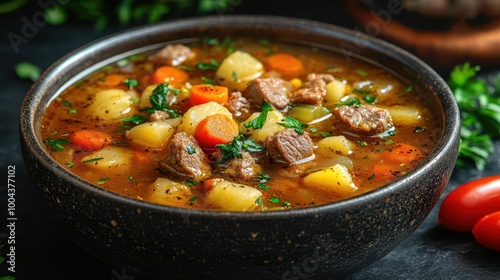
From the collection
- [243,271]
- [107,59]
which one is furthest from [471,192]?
[107,59]

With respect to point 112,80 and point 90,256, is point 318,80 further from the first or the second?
point 90,256

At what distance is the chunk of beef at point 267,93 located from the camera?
4297 millimetres

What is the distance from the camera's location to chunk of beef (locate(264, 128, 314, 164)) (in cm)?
378

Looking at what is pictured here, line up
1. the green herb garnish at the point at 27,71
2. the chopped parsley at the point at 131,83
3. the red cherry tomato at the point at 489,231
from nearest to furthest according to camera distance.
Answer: the red cherry tomato at the point at 489,231 → the chopped parsley at the point at 131,83 → the green herb garnish at the point at 27,71

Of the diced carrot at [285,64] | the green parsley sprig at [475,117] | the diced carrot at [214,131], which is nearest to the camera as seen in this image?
the diced carrot at [214,131]

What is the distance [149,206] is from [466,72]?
306 centimetres

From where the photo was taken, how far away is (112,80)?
15.6 feet

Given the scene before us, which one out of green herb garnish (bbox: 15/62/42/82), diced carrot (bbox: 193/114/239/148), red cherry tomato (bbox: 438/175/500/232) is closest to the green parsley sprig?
red cherry tomato (bbox: 438/175/500/232)

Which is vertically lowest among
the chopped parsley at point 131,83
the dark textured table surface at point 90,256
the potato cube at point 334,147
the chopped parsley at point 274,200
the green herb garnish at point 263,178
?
the dark textured table surface at point 90,256

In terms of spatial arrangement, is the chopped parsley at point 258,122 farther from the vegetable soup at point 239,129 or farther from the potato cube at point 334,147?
the potato cube at point 334,147

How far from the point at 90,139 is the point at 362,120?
57.1 inches

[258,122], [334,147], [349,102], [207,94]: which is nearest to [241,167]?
[258,122]

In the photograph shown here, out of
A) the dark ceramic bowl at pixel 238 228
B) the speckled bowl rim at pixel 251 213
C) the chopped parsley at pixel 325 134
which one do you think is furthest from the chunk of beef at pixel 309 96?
the dark ceramic bowl at pixel 238 228

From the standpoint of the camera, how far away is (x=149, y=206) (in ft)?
10.5
